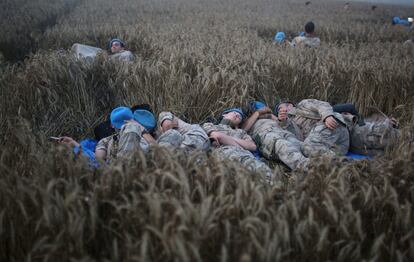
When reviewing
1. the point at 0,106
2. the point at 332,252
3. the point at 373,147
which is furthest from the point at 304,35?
the point at 332,252

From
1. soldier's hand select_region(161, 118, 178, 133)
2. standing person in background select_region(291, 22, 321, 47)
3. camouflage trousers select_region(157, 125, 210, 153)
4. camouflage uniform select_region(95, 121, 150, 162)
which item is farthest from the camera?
standing person in background select_region(291, 22, 321, 47)

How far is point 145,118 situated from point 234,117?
37.8 inches

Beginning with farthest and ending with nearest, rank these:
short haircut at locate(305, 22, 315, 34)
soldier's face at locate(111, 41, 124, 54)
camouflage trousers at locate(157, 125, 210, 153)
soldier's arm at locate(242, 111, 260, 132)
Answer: short haircut at locate(305, 22, 315, 34) → soldier's face at locate(111, 41, 124, 54) → soldier's arm at locate(242, 111, 260, 132) → camouflage trousers at locate(157, 125, 210, 153)

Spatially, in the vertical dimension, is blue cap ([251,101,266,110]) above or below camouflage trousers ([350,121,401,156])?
above

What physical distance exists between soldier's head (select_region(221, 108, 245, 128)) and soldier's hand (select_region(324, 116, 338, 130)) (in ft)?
2.95

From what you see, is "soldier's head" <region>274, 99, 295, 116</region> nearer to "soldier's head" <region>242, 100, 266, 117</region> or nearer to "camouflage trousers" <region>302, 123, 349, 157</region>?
"soldier's head" <region>242, 100, 266, 117</region>

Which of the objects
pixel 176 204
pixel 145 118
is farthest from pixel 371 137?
pixel 176 204

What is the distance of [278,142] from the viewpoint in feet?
11.4

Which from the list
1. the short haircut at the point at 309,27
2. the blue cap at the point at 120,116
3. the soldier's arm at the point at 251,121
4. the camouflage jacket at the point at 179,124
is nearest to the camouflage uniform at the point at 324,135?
the soldier's arm at the point at 251,121

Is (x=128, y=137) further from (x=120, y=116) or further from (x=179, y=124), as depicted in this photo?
(x=179, y=124)

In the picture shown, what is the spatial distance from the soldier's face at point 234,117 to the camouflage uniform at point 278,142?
25 cm

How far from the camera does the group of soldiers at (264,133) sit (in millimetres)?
3182

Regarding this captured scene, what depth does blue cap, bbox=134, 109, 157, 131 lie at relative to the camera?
344 cm

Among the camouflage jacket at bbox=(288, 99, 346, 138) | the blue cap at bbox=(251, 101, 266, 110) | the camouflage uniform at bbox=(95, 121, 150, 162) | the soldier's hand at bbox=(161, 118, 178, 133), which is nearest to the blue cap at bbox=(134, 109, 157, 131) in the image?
the soldier's hand at bbox=(161, 118, 178, 133)
